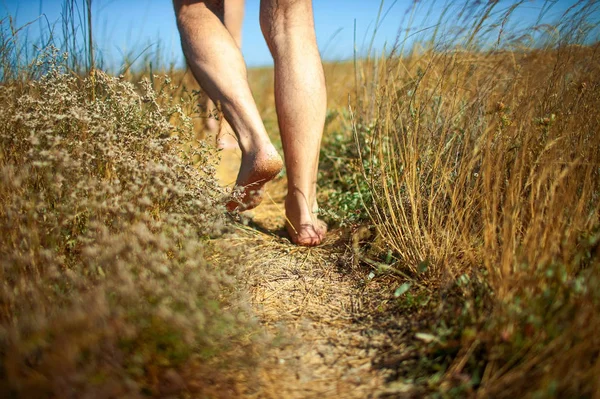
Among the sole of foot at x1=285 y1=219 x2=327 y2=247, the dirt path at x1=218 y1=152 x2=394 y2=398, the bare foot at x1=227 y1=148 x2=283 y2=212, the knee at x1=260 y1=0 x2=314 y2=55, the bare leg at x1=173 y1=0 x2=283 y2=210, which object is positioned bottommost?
the dirt path at x1=218 y1=152 x2=394 y2=398

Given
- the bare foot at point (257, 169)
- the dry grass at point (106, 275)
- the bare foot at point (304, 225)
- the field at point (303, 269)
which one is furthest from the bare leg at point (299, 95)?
the dry grass at point (106, 275)

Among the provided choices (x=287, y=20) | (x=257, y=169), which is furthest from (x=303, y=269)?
(x=287, y=20)

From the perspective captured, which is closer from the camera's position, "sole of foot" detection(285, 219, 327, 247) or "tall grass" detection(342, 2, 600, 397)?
"tall grass" detection(342, 2, 600, 397)

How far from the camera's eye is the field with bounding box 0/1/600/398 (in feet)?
3.07

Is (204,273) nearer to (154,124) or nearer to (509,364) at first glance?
(154,124)

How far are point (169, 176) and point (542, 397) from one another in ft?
4.24

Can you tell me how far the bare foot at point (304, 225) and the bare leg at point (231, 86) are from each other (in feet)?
0.58

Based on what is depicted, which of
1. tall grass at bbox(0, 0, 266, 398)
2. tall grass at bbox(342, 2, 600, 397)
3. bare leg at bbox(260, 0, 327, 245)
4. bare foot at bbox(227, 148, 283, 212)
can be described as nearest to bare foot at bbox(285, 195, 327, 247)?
bare leg at bbox(260, 0, 327, 245)

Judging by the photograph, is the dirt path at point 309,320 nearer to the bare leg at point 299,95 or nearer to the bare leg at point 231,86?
the bare leg at point 299,95

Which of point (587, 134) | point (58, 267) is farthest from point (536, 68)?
point (58, 267)

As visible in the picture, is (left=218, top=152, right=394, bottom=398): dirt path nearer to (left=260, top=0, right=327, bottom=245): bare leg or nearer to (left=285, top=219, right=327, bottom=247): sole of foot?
(left=285, top=219, right=327, bottom=247): sole of foot

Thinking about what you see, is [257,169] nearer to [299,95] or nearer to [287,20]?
[299,95]

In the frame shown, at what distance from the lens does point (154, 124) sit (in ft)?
5.20

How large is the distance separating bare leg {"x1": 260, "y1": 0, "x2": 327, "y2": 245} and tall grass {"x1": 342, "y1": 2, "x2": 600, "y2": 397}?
12.0 inches
